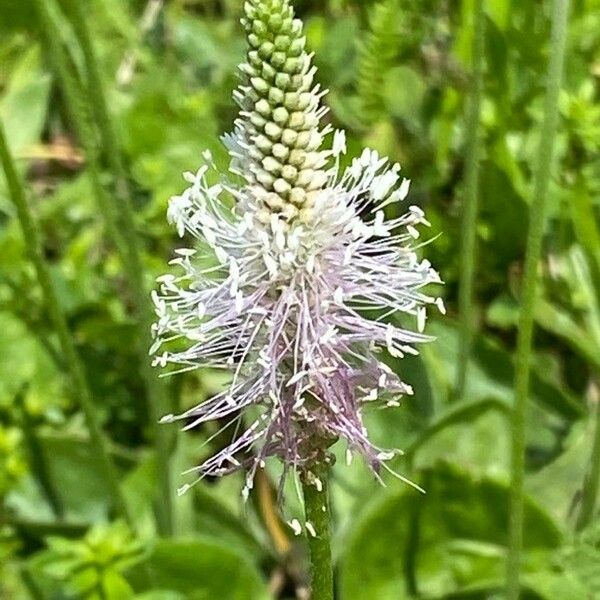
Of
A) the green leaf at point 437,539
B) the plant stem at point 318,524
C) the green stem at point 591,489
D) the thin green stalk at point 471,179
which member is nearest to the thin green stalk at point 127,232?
the green leaf at point 437,539

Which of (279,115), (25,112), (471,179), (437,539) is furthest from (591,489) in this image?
(25,112)

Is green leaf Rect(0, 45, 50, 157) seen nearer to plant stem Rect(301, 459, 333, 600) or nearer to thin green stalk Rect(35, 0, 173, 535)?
thin green stalk Rect(35, 0, 173, 535)

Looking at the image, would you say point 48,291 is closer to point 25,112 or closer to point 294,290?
point 294,290

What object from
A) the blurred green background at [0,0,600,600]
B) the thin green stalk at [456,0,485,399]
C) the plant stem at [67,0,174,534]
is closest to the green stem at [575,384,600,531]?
the blurred green background at [0,0,600,600]

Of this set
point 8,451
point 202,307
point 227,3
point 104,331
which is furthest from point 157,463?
point 227,3

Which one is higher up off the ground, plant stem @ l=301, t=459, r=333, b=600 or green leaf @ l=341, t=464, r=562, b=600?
plant stem @ l=301, t=459, r=333, b=600

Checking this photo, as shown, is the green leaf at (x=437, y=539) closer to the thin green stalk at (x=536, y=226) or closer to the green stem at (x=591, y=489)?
the green stem at (x=591, y=489)

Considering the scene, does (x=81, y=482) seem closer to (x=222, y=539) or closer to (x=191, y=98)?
(x=222, y=539)
